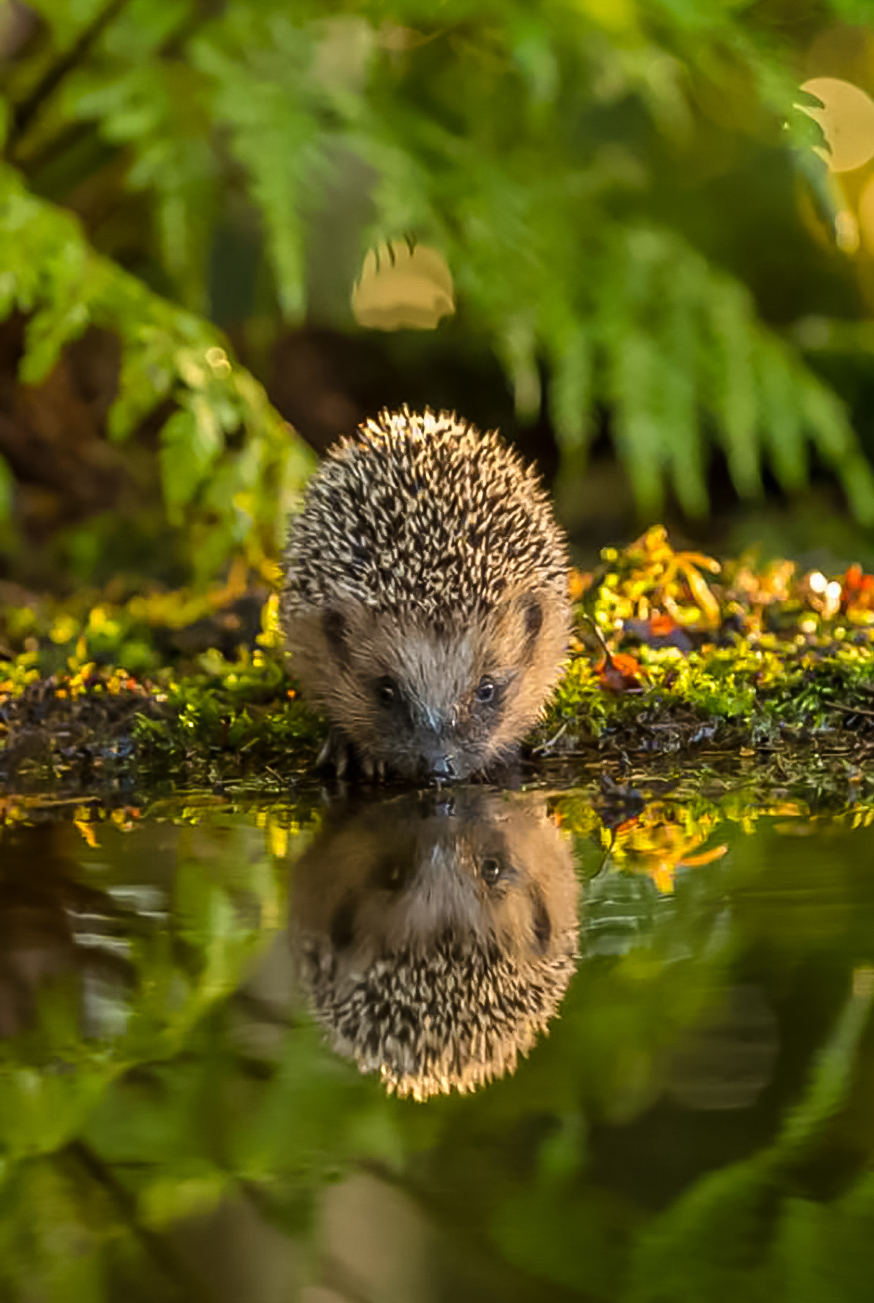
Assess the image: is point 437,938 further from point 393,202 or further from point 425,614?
point 393,202

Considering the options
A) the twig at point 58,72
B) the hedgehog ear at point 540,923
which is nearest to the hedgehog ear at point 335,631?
the hedgehog ear at point 540,923

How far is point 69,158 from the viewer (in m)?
7.56

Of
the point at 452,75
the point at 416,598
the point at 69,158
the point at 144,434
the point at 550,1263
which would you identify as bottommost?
the point at 550,1263

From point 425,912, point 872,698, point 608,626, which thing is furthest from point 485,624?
point 425,912

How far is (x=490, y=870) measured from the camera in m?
3.23

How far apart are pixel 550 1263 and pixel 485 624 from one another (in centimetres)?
282

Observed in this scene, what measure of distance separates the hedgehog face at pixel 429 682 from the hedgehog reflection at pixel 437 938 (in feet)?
1.36

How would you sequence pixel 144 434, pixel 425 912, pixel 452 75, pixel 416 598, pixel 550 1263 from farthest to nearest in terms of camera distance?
pixel 144 434 → pixel 452 75 → pixel 416 598 → pixel 425 912 → pixel 550 1263

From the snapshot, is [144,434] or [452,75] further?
[144,434]

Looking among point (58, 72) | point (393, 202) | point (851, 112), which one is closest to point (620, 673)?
point (393, 202)

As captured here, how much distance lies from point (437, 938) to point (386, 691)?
5.32ft

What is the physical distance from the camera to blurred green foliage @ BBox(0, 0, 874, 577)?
6.15 m

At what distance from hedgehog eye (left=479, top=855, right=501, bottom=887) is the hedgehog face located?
33.0 inches

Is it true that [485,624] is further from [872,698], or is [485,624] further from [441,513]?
[872,698]
